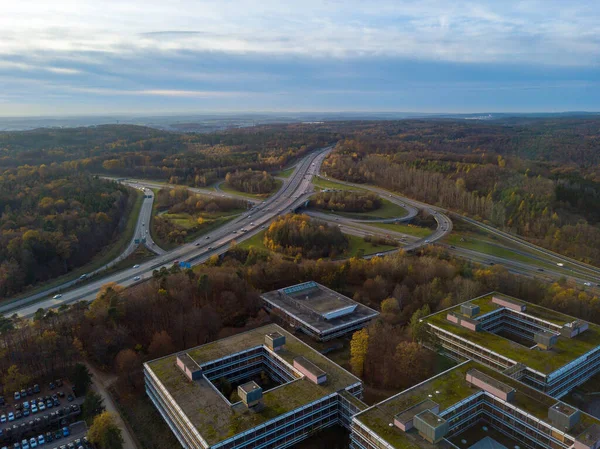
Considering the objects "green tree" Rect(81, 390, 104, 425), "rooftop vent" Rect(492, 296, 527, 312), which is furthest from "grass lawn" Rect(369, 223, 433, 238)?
"green tree" Rect(81, 390, 104, 425)

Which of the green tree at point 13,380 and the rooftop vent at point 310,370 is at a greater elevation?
the rooftop vent at point 310,370

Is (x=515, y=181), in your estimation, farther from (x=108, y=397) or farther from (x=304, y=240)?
(x=108, y=397)

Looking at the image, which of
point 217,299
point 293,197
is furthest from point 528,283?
point 293,197

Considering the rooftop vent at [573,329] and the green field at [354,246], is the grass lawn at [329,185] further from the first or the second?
the rooftop vent at [573,329]

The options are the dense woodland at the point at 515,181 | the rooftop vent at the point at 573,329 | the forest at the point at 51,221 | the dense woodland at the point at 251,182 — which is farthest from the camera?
the dense woodland at the point at 251,182

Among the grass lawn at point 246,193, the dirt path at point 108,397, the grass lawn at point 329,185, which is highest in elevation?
the grass lawn at point 329,185

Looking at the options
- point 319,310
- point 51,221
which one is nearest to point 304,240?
point 319,310

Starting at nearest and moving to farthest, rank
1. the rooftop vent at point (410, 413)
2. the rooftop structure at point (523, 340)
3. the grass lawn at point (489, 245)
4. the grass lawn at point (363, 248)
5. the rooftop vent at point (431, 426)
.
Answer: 1. the rooftop vent at point (431, 426)
2. the rooftop vent at point (410, 413)
3. the rooftop structure at point (523, 340)
4. the grass lawn at point (489, 245)
5. the grass lawn at point (363, 248)

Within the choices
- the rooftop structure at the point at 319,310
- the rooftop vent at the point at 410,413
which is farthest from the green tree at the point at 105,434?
the rooftop structure at the point at 319,310
